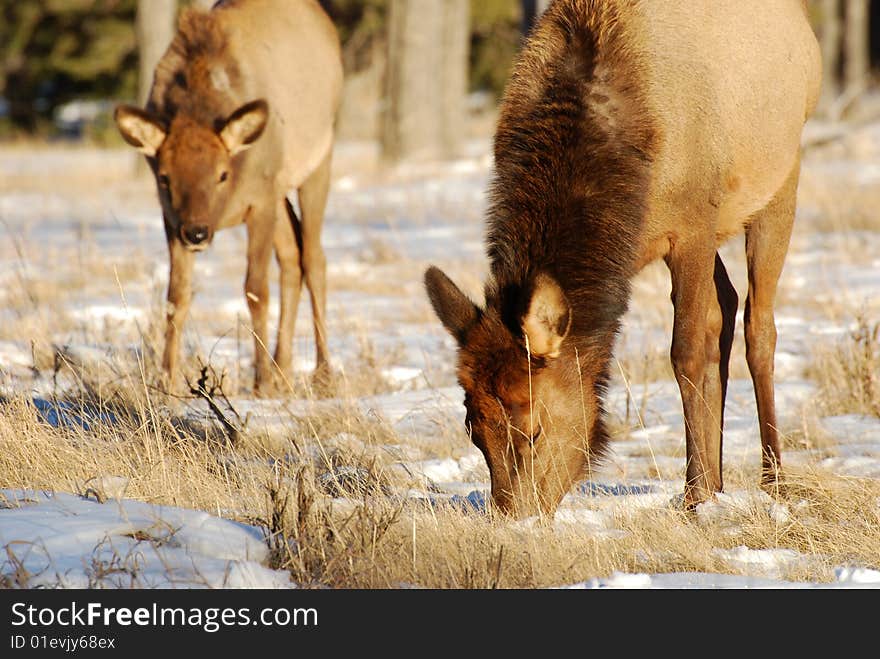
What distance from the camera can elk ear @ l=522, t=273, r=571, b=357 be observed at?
444 centimetres

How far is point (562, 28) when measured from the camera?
534 centimetres

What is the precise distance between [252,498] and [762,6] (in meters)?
3.44

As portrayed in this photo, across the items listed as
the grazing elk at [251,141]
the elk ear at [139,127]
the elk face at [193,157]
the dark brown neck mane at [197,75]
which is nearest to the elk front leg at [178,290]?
the grazing elk at [251,141]

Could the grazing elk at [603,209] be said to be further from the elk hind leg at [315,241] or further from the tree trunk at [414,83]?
the tree trunk at [414,83]

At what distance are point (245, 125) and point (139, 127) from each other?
0.65 m

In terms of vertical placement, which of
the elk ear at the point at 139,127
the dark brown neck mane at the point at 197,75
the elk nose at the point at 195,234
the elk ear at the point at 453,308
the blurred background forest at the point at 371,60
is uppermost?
the dark brown neck mane at the point at 197,75

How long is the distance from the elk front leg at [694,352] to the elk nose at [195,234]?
3.14 meters

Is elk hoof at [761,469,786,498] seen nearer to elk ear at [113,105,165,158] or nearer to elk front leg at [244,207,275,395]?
elk front leg at [244,207,275,395]

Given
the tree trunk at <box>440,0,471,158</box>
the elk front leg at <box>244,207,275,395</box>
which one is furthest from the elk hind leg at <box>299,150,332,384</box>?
the tree trunk at <box>440,0,471,158</box>

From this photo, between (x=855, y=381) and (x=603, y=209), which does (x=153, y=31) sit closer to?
(x=855, y=381)

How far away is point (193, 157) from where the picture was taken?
7.49 metres

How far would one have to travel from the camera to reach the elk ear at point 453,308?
474 cm
